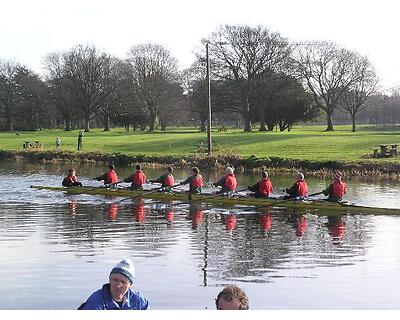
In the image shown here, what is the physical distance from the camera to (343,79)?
271 feet

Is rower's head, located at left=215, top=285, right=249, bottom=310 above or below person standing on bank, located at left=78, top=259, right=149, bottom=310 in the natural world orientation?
above

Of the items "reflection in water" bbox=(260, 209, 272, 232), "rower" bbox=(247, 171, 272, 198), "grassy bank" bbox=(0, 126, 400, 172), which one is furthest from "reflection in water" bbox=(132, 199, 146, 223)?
"grassy bank" bbox=(0, 126, 400, 172)

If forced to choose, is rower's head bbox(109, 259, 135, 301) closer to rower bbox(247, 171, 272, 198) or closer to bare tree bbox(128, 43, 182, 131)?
rower bbox(247, 171, 272, 198)

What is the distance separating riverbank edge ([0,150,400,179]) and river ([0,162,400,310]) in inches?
509

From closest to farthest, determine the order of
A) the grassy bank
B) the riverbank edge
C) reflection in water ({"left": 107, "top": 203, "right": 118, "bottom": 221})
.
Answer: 1. reflection in water ({"left": 107, "top": 203, "right": 118, "bottom": 221})
2. the riverbank edge
3. the grassy bank

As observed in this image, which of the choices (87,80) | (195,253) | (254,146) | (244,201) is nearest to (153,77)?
(87,80)

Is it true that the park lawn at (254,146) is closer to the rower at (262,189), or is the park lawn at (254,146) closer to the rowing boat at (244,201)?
→ the rowing boat at (244,201)

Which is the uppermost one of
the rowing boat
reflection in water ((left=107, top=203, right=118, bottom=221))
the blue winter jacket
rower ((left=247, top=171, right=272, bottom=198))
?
the blue winter jacket

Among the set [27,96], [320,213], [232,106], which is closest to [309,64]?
[232,106]

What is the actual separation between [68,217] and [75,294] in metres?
11.6

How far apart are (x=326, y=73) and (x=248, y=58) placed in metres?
13.2

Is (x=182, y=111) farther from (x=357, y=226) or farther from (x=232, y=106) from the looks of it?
(x=357, y=226)

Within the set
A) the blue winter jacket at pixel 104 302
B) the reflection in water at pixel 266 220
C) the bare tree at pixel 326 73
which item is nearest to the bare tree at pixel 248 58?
the bare tree at pixel 326 73

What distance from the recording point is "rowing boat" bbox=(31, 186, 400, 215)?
24078 mm
